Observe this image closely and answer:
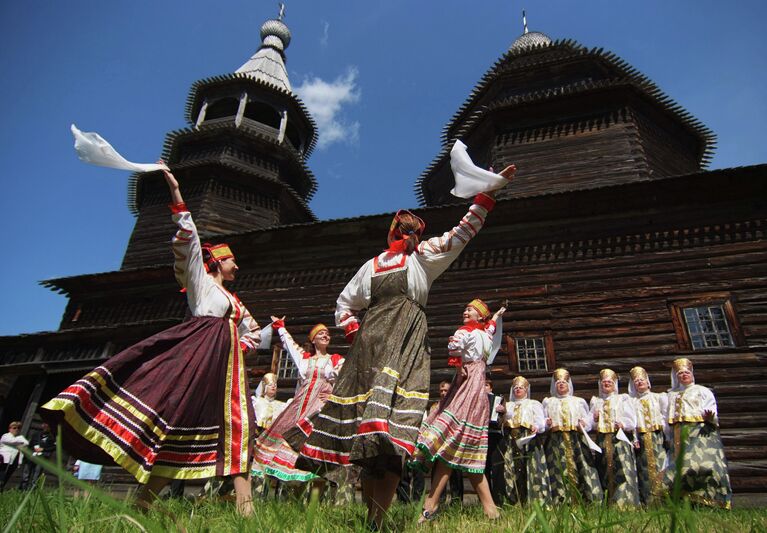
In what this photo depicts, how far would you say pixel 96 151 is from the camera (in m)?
3.34

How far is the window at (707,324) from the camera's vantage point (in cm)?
841

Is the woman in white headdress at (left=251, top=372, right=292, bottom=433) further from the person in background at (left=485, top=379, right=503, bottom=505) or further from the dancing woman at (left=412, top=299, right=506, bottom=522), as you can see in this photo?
the dancing woman at (left=412, top=299, right=506, bottom=522)

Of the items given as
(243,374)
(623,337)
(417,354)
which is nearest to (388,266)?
(417,354)

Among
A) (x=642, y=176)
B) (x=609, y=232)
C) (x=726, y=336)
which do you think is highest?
(x=642, y=176)

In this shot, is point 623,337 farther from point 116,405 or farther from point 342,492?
point 116,405

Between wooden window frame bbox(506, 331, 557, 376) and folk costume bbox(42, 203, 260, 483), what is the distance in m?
6.67

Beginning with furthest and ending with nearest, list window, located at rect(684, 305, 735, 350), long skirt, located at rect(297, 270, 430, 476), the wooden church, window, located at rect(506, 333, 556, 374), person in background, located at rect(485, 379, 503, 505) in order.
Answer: window, located at rect(506, 333, 556, 374) → the wooden church → window, located at rect(684, 305, 735, 350) → person in background, located at rect(485, 379, 503, 505) → long skirt, located at rect(297, 270, 430, 476)

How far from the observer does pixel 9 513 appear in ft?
7.96

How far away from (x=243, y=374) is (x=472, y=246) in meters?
7.63

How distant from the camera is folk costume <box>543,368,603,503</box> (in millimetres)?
6219

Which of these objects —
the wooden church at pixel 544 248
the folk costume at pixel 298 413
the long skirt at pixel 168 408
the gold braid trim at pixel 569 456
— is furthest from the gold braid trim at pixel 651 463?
the long skirt at pixel 168 408

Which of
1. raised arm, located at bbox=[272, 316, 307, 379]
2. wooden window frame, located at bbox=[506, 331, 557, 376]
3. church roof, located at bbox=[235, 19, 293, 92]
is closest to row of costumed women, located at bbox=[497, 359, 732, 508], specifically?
wooden window frame, located at bbox=[506, 331, 557, 376]

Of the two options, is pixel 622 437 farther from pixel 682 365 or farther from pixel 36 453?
pixel 36 453

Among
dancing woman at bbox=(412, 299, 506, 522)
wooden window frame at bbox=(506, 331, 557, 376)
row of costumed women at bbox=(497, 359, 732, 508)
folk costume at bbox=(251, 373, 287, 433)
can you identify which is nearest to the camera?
dancing woman at bbox=(412, 299, 506, 522)
